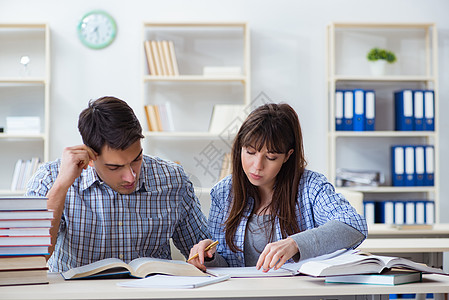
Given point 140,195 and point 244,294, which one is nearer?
point 244,294

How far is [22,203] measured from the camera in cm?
135

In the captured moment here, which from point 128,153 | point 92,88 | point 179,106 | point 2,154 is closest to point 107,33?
point 92,88

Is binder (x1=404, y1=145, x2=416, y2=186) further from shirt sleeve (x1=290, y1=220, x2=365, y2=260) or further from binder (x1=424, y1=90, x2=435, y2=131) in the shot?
shirt sleeve (x1=290, y1=220, x2=365, y2=260)

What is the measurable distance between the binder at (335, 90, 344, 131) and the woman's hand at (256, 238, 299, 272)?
2.95 metres

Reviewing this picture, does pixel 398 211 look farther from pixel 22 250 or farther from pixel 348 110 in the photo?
pixel 22 250

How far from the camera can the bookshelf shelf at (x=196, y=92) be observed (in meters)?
4.45

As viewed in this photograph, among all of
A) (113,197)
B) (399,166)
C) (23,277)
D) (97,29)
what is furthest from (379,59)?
(23,277)

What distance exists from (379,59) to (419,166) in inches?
33.0

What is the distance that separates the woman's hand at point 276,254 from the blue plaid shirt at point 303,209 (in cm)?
23

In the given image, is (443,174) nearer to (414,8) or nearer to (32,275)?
(414,8)

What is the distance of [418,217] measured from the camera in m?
4.38

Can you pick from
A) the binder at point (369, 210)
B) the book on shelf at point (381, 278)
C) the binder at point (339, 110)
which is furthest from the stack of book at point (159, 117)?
the book on shelf at point (381, 278)

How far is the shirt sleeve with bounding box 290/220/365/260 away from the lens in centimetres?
149

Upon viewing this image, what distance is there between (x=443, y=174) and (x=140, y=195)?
3381mm
